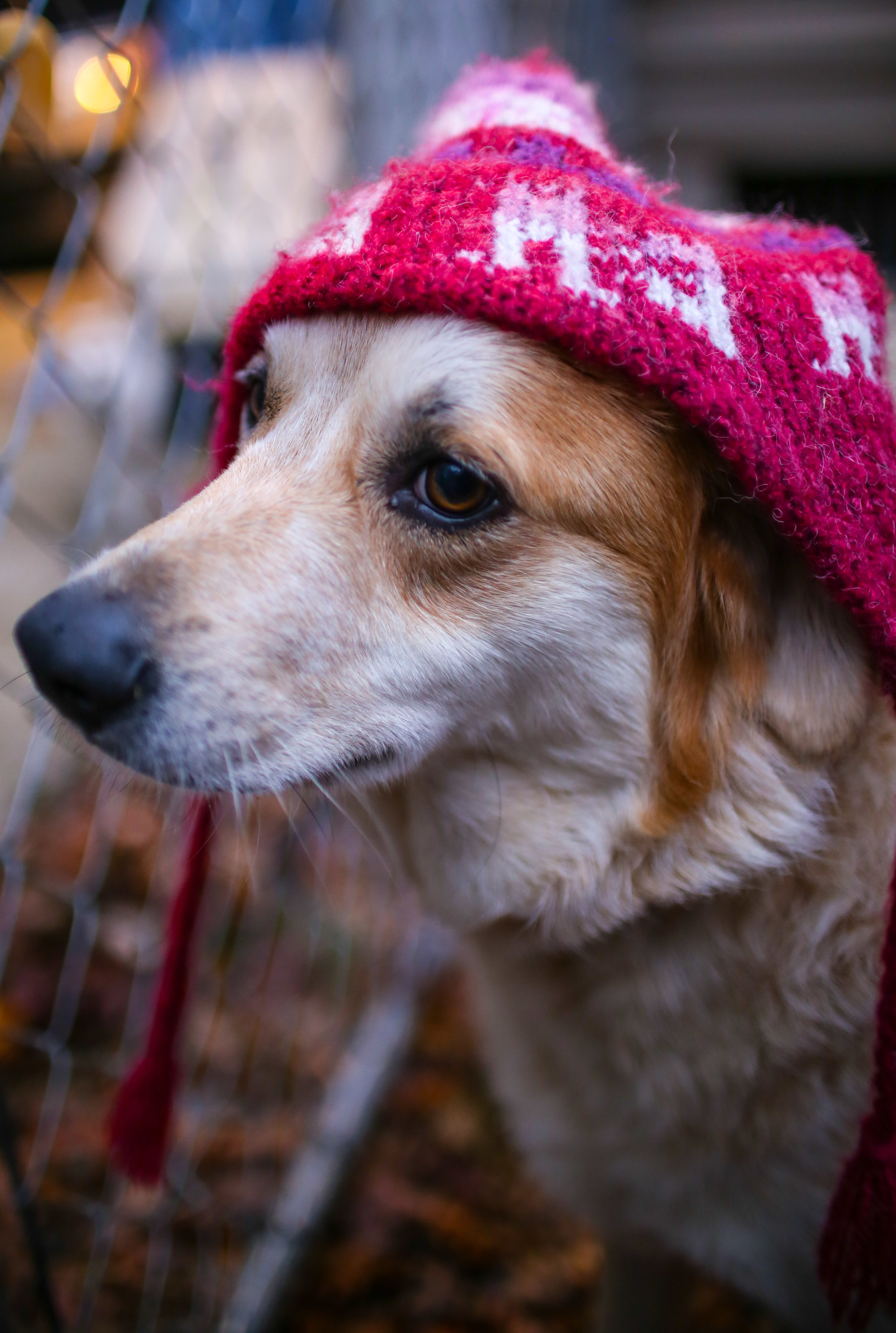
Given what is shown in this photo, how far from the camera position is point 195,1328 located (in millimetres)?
1595

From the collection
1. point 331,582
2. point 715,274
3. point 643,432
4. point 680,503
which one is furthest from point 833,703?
point 331,582

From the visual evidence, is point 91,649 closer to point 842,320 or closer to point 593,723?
point 593,723

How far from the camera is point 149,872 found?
2482 millimetres

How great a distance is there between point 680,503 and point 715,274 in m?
0.26

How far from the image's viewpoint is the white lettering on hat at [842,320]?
38.6 inches

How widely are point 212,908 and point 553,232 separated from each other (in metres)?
2.10

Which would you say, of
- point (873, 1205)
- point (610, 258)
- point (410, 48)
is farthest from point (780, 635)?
point (410, 48)

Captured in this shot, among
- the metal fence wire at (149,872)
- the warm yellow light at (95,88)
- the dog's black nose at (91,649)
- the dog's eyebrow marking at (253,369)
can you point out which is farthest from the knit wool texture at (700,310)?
the warm yellow light at (95,88)

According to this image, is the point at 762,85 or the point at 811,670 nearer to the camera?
the point at 811,670

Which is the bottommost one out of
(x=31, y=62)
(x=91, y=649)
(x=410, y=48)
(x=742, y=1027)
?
(x=742, y=1027)

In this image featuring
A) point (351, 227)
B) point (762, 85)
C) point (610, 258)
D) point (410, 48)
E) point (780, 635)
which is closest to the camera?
point (610, 258)

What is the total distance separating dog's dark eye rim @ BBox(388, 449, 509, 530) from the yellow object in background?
29.2 inches

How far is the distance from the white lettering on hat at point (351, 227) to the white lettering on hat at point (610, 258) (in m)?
0.17

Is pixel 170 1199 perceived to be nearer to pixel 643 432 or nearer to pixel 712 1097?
pixel 712 1097
